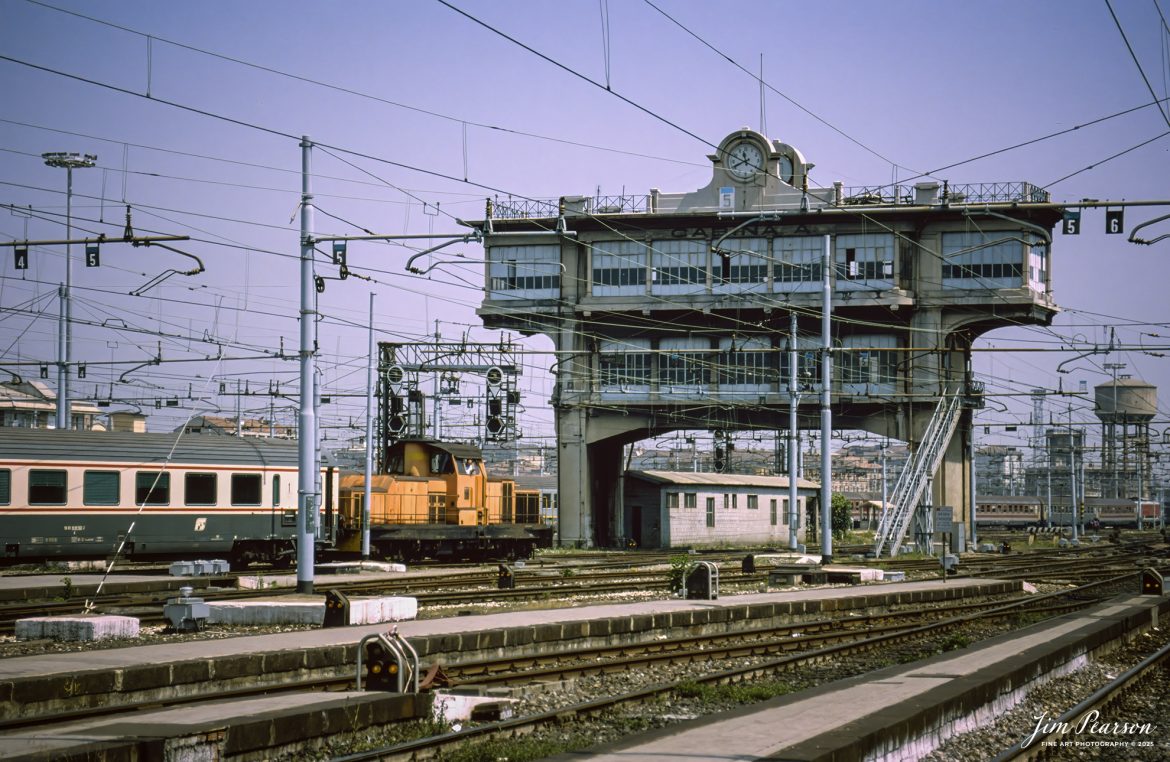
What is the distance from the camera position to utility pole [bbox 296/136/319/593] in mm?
23219

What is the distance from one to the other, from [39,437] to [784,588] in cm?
1960

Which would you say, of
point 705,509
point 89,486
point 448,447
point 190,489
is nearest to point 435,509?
point 448,447

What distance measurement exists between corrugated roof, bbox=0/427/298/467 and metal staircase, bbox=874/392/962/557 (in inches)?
1094

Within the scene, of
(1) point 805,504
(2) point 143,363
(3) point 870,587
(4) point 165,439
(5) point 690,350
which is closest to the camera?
(3) point 870,587

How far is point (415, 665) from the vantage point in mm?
12891

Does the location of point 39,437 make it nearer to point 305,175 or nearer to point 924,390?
point 305,175

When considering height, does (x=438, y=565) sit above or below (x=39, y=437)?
below

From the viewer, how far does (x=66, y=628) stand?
59.6 ft

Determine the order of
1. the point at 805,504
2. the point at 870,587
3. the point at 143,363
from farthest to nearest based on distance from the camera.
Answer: the point at 805,504 → the point at 143,363 → the point at 870,587

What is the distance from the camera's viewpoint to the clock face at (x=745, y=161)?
188 ft

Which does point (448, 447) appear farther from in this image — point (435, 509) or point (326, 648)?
point (326, 648)

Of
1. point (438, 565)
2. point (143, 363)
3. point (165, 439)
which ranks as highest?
point (143, 363)

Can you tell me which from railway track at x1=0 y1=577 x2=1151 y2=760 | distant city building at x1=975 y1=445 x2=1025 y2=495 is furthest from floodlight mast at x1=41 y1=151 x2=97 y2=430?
distant city building at x1=975 y1=445 x2=1025 y2=495

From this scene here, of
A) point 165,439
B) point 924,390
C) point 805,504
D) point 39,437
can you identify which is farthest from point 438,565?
point 805,504
